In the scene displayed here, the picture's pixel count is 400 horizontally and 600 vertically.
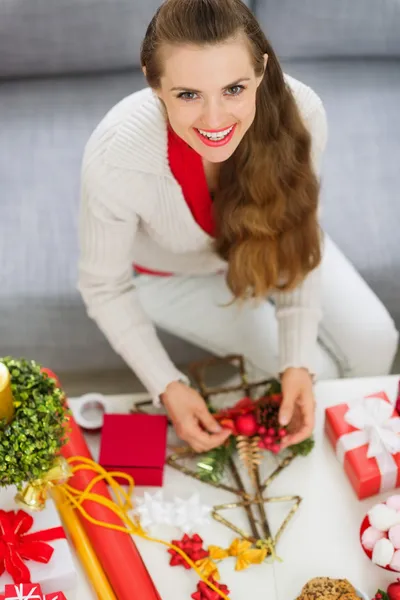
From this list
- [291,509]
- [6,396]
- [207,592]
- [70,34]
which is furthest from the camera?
[70,34]

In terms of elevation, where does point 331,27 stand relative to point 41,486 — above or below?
above

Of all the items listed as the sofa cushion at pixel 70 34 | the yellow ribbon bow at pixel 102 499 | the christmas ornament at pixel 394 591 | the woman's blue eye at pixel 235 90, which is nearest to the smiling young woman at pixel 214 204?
the woman's blue eye at pixel 235 90

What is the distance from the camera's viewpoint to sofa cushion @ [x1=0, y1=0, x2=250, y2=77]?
1.76 m

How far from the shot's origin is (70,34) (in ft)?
5.93

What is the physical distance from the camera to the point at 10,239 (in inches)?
64.3

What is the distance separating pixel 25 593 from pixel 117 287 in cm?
54

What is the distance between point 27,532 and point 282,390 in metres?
0.44

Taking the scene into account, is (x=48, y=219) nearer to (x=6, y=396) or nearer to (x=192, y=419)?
(x=192, y=419)

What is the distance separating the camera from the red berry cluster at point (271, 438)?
115 centimetres

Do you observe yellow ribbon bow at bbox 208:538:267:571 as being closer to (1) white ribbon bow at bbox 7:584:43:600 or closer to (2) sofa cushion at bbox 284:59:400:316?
(1) white ribbon bow at bbox 7:584:43:600

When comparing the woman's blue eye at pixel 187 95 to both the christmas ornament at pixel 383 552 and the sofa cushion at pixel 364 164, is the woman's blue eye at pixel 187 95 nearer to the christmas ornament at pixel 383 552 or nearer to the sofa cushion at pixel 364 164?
the christmas ornament at pixel 383 552

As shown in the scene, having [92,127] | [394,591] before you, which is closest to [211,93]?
[394,591]

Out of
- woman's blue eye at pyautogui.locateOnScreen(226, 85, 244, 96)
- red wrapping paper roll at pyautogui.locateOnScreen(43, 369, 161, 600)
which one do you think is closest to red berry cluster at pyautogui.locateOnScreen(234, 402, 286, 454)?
red wrapping paper roll at pyautogui.locateOnScreen(43, 369, 161, 600)

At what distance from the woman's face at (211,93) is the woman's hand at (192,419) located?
38 cm
